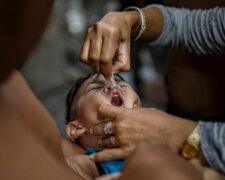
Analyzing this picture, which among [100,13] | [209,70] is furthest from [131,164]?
[100,13]

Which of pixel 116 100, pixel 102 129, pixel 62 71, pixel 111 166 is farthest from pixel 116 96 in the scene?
pixel 62 71

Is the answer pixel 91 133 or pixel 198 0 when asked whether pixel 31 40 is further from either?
pixel 198 0

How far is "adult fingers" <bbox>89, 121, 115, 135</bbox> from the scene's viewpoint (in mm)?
1198

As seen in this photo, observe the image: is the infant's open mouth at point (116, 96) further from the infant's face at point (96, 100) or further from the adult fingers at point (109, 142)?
the adult fingers at point (109, 142)

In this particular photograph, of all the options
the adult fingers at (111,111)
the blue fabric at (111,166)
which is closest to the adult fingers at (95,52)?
the adult fingers at (111,111)

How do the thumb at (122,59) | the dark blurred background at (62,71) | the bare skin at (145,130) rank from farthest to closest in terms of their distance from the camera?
the dark blurred background at (62,71), the thumb at (122,59), the bare skin at (145,130)

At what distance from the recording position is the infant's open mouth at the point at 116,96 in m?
1.43

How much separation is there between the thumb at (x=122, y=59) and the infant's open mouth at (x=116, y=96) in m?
0.18

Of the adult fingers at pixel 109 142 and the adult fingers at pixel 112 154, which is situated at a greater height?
the adult fingers at pixel 112 154

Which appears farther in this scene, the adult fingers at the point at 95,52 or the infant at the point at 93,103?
the infant at the point at 93,103

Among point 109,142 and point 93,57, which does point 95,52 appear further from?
point 109,142

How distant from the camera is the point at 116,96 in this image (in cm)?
143

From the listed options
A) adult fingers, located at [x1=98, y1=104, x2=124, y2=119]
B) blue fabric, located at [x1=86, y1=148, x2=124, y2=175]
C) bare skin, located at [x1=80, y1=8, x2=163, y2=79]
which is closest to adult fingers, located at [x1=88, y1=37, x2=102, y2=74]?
bare skin, located at [x1=80, y1=8, x2=163, y2=79]

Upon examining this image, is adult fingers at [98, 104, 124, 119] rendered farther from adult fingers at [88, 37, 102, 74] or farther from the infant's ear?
the infant's ear
